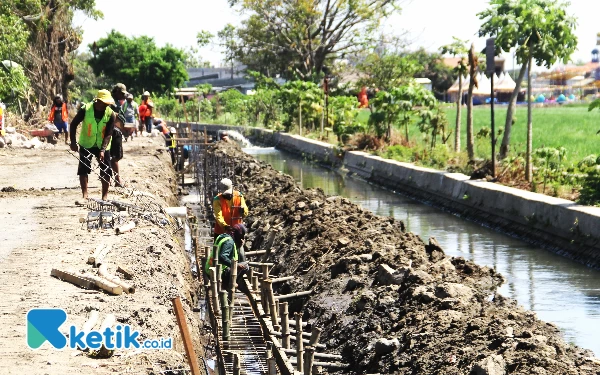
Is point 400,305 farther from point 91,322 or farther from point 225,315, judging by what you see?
point 91,322

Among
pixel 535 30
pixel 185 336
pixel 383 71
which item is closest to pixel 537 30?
pixel 535 30

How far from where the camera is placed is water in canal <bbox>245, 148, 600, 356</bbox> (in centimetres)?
1291

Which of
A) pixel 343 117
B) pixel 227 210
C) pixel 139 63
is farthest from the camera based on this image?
pixel 139 63

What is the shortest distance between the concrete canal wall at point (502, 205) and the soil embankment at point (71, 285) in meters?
6.43

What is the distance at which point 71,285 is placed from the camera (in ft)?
34.1

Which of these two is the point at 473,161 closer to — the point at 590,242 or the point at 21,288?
the point at 590,242

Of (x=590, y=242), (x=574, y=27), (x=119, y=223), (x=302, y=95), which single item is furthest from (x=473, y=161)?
(x=302, y=95)

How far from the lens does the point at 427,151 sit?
101ft

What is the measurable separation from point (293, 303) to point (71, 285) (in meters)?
4.34

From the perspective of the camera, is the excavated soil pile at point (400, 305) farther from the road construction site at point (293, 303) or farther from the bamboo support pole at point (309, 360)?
the bamboo support pole at point (309, 360)

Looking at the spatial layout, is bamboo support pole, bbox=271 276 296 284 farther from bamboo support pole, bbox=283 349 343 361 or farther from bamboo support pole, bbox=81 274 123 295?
bamboo support pole, bbox=81 274 123 295

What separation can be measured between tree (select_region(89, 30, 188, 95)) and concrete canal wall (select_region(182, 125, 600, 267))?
44782mm

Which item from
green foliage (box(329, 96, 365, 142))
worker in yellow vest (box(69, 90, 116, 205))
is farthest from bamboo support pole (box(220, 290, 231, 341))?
green foliage (box(329, 96, 365, 142))

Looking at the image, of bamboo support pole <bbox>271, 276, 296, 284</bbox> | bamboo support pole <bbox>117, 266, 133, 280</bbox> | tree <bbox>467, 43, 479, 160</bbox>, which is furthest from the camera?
tree <bbox>467, 43, 479, 160</bbox>
